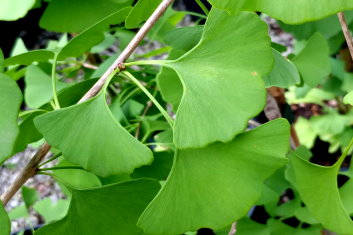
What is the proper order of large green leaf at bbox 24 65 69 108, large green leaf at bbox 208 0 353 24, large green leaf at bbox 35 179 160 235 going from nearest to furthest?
1. large green leaf at bbox 208 0 353 24
2. large green leaf at bbox 35 179 160 235
3. large green leaf at bbox 24 65 69 108

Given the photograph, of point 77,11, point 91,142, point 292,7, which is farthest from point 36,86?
point 292,7

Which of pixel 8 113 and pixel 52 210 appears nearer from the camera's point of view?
pixel 8 113

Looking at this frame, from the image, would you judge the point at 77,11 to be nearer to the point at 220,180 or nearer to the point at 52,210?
the point at 220,180

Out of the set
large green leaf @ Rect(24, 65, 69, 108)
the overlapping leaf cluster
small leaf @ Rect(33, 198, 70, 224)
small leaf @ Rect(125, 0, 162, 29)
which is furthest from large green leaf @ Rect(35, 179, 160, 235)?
small leaf @ Rect(33, 198, 70, 224)

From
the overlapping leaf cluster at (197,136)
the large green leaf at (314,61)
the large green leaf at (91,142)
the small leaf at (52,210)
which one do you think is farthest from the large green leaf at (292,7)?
the small leaf at (52,210)

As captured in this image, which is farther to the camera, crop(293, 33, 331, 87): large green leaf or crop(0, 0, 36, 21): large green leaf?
crop(293, 33, 331, 87): large green leaf

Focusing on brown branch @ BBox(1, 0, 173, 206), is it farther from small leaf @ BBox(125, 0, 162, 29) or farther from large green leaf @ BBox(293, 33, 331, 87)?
large green leaf @ BBox(293, 33, 331, 87)

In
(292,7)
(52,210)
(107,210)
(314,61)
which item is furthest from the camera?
(52,210)
